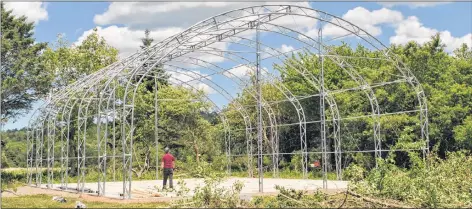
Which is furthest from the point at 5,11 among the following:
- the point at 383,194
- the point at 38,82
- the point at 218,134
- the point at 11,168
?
the point at 383,194

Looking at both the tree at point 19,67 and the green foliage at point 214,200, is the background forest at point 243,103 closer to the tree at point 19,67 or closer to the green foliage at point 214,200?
the tree at point 19,67

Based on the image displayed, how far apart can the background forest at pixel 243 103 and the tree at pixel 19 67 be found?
2.3 inches

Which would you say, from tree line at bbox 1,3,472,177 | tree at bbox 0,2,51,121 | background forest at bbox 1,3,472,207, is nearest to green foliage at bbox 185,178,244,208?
background forest at bbox 1,3,472,207

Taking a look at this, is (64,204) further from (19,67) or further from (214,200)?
(19,67)

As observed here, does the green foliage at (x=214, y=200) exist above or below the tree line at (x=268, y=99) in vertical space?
below

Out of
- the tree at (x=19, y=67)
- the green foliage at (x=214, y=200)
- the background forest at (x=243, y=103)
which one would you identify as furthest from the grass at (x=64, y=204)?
the tree at (x=19, y=67)

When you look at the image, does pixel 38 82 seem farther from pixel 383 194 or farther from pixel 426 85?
pixel 383 194

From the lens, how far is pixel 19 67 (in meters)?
33.0

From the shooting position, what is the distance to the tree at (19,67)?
3259 centimetres

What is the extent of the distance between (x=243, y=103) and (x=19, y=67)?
46.3ft

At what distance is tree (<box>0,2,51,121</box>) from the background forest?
6cm

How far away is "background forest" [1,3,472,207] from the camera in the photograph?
Answer: 28.2m

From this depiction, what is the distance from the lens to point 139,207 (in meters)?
14.5

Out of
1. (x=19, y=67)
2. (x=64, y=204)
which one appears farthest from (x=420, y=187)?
(x=19, y=67)
